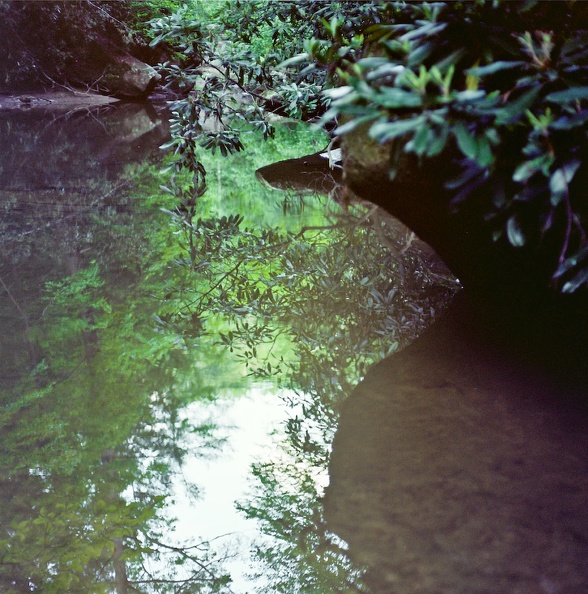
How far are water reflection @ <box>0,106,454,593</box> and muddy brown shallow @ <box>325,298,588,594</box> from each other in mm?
110

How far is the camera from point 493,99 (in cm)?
178

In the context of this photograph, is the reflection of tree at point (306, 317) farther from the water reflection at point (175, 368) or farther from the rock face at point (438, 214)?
the rock face at point (438, 214)

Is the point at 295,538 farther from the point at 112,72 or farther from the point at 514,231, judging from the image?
the point at 112,72

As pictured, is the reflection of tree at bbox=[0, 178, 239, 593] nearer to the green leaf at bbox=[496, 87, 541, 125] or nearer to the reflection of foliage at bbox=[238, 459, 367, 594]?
the reflection of foliage at bbox=[238, 459, 367, 594]

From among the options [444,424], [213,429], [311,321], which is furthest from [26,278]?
[444,424]

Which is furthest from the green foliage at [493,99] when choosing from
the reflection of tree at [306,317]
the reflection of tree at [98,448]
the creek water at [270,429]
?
the reflection of tree at [98,448]

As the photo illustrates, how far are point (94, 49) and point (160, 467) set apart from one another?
18.7 meters

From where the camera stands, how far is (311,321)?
3.61 metres

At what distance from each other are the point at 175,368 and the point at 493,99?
1.92 metres

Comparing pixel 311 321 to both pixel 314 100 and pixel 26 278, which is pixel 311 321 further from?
pixel 314 100

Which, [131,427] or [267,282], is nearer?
[131,427]

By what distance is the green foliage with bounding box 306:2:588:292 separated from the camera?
5.75 feet

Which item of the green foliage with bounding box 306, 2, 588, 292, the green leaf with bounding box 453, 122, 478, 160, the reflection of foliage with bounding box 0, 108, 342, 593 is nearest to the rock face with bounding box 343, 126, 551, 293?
the green foliage with bounding box 306, 2, 588, 292

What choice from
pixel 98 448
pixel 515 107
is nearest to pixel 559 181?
pixel 515 107
